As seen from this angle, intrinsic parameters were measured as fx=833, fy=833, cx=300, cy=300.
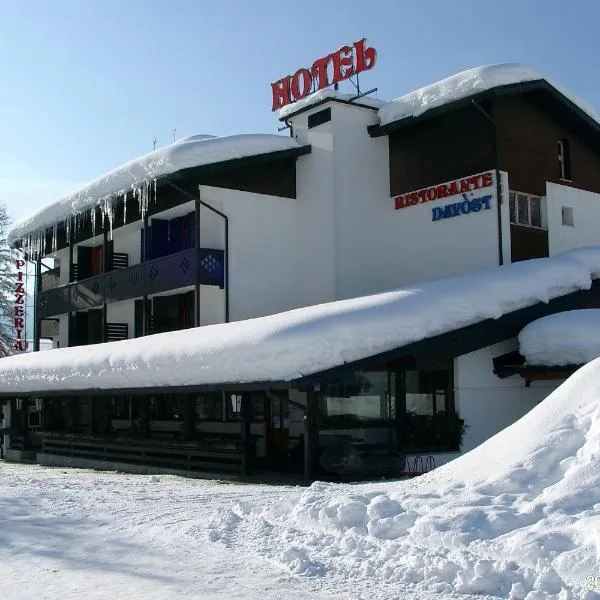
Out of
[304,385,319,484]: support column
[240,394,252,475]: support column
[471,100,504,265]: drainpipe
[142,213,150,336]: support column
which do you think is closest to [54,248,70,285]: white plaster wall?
[142,213,150,336]: support column

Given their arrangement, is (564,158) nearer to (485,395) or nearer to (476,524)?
(485,395)

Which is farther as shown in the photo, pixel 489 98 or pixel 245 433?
pixel 489 98

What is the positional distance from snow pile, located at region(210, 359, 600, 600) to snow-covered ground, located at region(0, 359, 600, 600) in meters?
0.01

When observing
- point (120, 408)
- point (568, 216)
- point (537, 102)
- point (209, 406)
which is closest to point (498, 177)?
point (537, 102)

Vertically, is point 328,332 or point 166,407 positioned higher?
point 328,332

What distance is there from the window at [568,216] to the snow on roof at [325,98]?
5.78 metres

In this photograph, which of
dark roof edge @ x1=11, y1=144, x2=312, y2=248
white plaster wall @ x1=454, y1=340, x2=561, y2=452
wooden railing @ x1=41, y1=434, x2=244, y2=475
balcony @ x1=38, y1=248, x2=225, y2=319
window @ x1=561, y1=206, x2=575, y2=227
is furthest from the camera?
window @ x1=561, y1=206, x2=575, y2=227

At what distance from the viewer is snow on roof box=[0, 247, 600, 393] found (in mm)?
14156

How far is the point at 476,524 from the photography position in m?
7.30

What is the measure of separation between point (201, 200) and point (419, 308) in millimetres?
8407

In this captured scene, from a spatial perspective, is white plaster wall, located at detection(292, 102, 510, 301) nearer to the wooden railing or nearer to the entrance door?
Answer: the entrance door

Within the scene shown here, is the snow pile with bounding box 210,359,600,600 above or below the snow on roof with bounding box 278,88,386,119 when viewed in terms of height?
below

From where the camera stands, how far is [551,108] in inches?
854

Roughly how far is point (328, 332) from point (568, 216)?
419 inches
